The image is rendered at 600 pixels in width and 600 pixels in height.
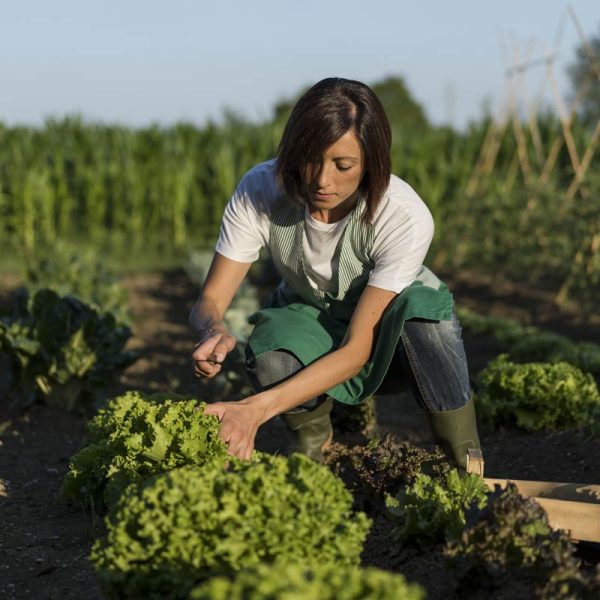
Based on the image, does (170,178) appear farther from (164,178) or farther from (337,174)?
(337,174)

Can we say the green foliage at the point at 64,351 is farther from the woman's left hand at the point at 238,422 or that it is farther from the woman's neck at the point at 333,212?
the woman's left hand at the point at 238,422

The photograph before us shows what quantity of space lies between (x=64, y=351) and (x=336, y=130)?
8.37 feet

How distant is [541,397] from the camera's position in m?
4.80

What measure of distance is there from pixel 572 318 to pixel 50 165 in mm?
7429

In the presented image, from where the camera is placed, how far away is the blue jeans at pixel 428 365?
12.4 ft

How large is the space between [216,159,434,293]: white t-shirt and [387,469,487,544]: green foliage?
864 millimetres

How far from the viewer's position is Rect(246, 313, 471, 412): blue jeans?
379 centimetres

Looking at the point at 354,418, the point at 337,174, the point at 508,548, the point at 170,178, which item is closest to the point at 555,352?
the point at 354,418

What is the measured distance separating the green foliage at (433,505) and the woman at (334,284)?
556mm

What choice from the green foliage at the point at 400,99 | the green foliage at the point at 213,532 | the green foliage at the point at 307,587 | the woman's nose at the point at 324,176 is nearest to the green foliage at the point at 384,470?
the green foliage at the point at 213,532

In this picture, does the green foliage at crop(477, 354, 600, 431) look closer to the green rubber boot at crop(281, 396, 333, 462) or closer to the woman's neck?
the green rubber boot at crop(281, 396, 333, 462)

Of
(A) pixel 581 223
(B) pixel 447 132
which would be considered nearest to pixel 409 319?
(A) pixel 581 223

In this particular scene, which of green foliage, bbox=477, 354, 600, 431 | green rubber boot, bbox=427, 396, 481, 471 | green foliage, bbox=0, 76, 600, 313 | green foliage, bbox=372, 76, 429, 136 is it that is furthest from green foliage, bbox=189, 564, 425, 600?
green foliage, bbox=372, 76, 429, 136

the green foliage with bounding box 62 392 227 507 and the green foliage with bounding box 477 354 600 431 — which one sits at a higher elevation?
the green foliage with bounding box 62 392 227 507
